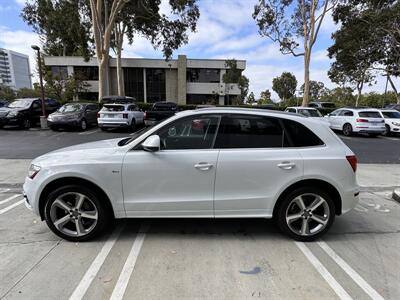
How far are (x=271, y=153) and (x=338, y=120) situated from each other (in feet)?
52.3

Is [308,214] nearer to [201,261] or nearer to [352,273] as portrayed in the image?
[352,273]

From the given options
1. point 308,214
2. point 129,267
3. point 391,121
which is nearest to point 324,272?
point 308,214

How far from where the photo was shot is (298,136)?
359 centimetres

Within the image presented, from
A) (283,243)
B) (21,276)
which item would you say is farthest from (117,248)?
(283,243)

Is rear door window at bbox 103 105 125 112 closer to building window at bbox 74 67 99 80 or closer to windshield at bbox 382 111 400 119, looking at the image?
windshield at bbox 382 111 400 119

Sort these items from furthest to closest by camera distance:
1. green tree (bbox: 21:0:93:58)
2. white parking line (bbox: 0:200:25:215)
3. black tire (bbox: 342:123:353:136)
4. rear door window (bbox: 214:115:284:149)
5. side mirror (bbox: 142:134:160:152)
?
green tree (bbox: 21:0:93:58) < black tire (bbox: 342:123:353:136) < white parking line (bbox: 0:200:25:215) < rear door window (bbox: 214:115:284:149) < side mirror (bbox: 142:134:160:152)

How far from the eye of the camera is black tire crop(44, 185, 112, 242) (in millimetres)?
3480

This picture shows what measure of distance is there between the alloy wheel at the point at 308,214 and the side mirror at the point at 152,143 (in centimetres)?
187

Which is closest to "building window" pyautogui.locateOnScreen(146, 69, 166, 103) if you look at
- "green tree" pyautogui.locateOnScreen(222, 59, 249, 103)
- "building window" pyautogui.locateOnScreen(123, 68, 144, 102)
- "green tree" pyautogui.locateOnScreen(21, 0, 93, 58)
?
"building window" pyautogui.locateOnScreen(123, 68, 144, 102)

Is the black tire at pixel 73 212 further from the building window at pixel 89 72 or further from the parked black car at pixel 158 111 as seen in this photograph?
the building window at pixel 89 72

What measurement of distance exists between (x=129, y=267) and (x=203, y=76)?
4050 cm

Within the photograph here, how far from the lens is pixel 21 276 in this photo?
290 cm

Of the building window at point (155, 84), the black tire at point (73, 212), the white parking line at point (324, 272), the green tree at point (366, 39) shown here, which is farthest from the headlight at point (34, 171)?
the building window at point (155, 84)

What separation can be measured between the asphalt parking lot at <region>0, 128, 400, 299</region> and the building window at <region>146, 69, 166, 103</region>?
129 ft
